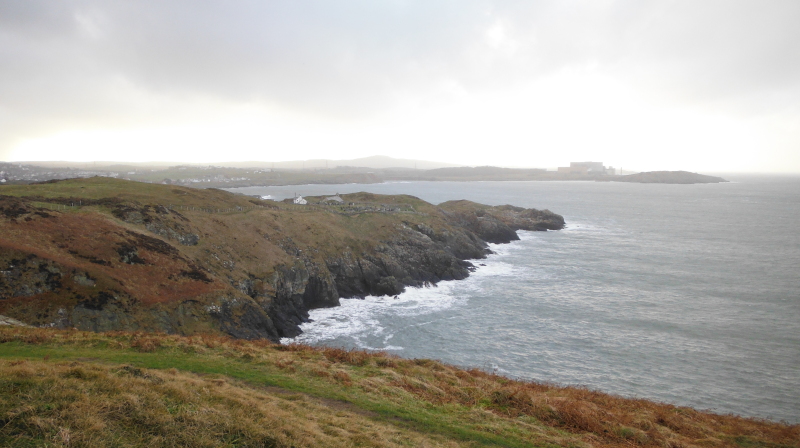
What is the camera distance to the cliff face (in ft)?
92.5

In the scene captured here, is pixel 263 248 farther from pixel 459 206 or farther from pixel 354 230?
pixel 459 206

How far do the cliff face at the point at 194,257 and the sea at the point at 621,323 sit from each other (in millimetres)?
3974

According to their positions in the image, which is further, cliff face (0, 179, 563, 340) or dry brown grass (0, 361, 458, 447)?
cliff face (0, 179, 563, 340)

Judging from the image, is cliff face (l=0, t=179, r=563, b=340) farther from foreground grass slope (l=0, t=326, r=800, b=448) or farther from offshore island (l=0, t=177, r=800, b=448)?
foreground grass slope (l=0, t=326, r=800, b=448)

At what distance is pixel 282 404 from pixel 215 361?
21.0 ft

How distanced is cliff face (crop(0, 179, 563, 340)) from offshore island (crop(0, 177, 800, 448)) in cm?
16

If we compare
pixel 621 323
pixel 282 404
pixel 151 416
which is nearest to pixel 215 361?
pixel 282 404

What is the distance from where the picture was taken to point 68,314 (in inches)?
1050

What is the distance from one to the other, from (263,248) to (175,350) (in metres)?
27.2

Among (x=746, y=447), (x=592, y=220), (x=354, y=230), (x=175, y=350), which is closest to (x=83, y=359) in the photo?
(x=175, y=350)

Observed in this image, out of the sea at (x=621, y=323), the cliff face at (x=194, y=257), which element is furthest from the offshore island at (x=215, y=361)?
the sea at (x=621, y=323)

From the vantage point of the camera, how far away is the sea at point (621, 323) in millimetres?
29531

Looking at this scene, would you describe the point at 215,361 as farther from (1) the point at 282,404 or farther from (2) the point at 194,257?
(2) the point at 194,257

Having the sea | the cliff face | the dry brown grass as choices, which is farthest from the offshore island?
the sea
